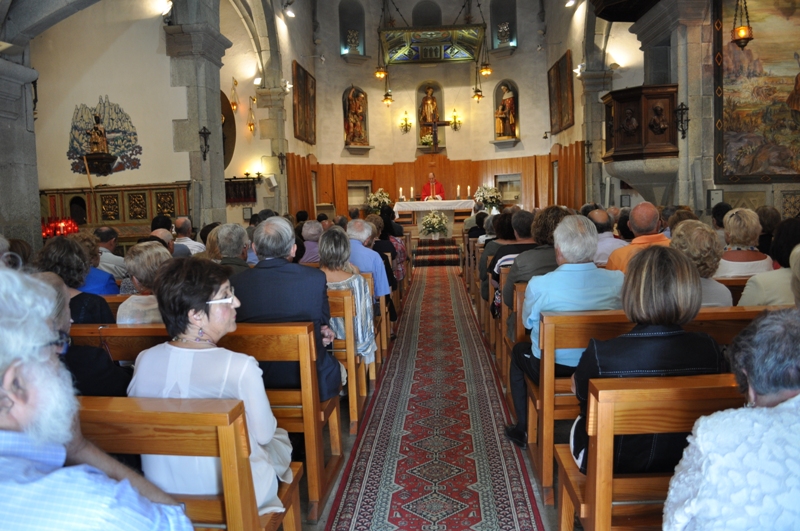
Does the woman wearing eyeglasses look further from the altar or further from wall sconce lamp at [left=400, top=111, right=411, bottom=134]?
wall sconce lamp at [left=400, top=111, right=411, bottom=134]

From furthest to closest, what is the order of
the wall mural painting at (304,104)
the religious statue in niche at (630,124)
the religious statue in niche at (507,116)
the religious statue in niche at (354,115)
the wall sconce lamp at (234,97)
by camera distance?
the religious statue in niche at (354,115)
the religious statue in niche at (507,116)
the wall mural painting at (304,104)
the wall sconce lamp at (234,97)
the religious statue in niche at (630,124)

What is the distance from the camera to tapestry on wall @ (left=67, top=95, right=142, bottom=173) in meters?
7.79

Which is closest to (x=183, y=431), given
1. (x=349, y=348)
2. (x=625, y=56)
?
(x=349, y=348)

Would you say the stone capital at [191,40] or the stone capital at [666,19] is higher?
the stone capital at [666,19]

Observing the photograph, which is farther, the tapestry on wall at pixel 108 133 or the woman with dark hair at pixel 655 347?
the tapestry on wall at pixel 108 133

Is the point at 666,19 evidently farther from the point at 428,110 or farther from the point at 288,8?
the point at 428,110

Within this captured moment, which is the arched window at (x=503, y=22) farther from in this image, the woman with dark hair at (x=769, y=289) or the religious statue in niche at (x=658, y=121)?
the woman with dark hair at (x=769, y=289)

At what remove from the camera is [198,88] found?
296 inches

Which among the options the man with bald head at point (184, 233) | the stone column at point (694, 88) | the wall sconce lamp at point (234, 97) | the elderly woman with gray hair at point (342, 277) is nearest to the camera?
the elderly woman with gray hair at point (342, 277)

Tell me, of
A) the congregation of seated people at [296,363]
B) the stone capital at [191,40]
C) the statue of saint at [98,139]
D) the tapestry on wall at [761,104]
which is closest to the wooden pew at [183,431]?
the congregation of seated people at [296,363]

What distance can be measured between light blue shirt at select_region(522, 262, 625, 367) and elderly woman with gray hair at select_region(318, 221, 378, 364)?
1.23m

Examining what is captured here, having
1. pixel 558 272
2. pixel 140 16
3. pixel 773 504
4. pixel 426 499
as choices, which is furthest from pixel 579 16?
pixel 773 504

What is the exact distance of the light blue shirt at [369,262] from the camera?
188 inches

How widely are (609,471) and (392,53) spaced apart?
15.3 meters
